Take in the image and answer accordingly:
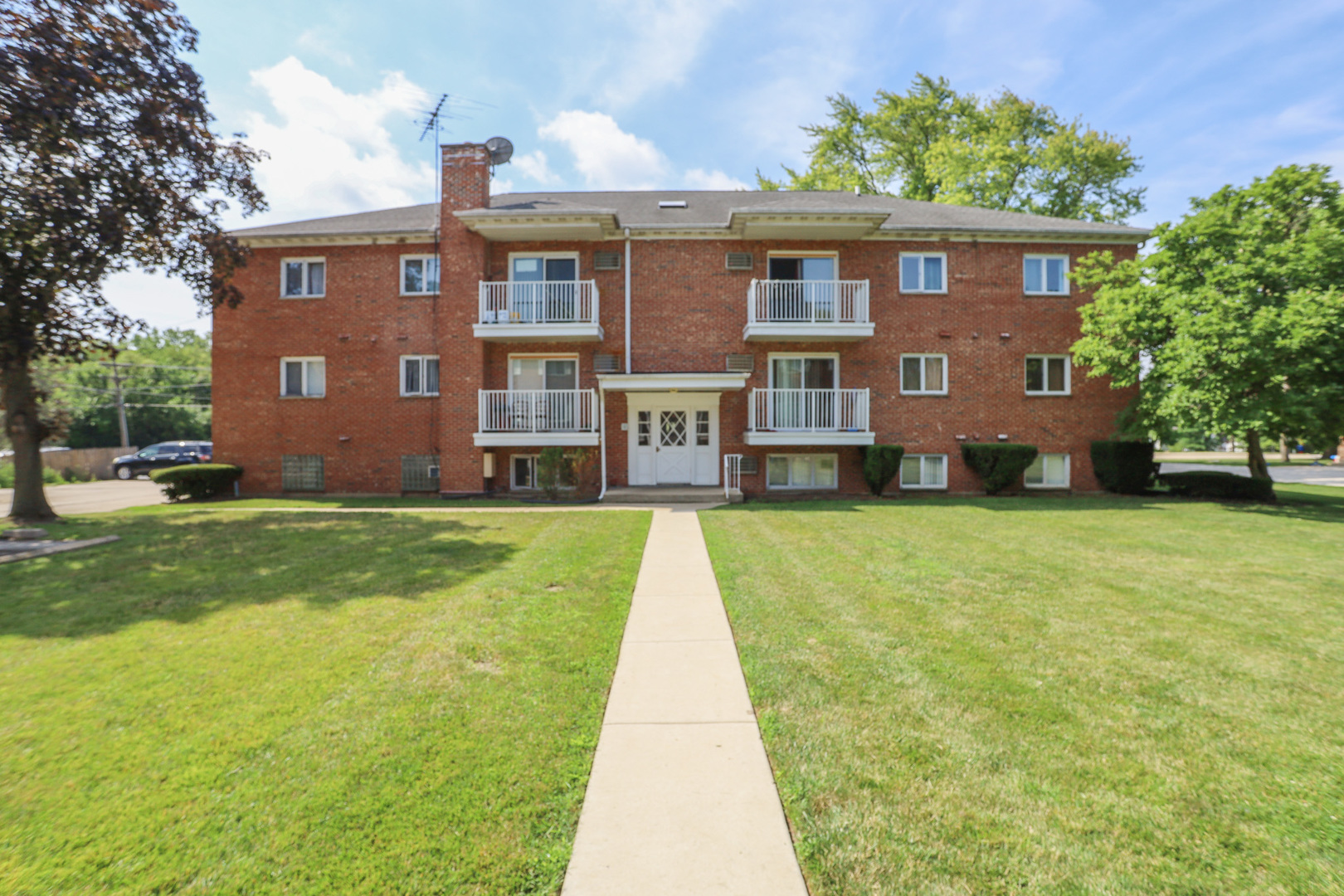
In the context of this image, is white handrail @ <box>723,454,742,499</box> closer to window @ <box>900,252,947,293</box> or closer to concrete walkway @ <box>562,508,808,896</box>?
window @ <box>900,252,947,293</box>

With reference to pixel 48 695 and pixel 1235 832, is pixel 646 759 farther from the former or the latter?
pixel 48 695

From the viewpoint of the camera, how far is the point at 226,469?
1520 cm

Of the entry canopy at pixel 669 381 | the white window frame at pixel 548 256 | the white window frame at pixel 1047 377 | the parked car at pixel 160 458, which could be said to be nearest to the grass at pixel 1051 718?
the entry canopy at pixel 669 381

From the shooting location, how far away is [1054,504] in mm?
13211

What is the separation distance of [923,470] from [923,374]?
273 cm

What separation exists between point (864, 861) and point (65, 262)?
1498 cm

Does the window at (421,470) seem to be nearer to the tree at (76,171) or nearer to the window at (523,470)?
the window at (523,470)

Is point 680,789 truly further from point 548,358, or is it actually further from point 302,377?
point 302,377

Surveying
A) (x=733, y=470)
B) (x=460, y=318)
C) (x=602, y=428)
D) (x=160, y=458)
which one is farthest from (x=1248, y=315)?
(x=160, y=458)

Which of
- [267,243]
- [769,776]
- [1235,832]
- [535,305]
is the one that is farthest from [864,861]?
[267,243]

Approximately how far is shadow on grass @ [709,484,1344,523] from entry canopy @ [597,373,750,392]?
3.11 m

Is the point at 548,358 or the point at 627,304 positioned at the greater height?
the point at 627,304

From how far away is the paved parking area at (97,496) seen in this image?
47.4ft

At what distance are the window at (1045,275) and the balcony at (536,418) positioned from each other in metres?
12.8
